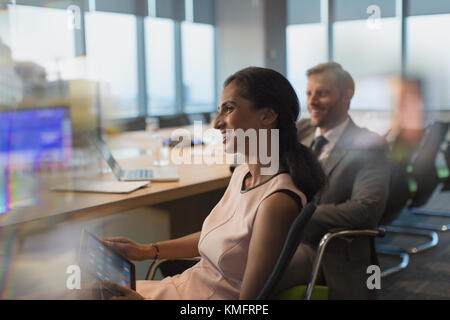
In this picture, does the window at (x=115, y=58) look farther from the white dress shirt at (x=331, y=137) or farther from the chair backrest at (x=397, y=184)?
the white dress shirt at (x=331, y=137)

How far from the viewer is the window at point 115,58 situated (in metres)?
6.57

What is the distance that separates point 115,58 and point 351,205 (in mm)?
5507

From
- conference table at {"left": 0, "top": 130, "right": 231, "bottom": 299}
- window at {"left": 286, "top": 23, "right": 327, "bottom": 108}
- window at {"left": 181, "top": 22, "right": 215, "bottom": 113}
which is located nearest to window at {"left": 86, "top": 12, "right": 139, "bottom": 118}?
window at {"left": 181, "top": 22, "right": 215, "bottom": 113}

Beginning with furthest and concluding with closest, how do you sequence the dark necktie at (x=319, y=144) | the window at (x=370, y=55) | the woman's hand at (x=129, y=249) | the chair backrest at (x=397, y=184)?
the window at (x=370, y=55) < the chair backrest at (x=397, y=184) < the dark necktie at (x=319, y=144) < the woman's hand at (x=129, y=249)

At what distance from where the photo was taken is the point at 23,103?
2.11 meters

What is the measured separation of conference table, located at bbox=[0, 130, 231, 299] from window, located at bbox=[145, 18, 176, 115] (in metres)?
4.93

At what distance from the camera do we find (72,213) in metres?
1.68

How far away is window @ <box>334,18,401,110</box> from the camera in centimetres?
505

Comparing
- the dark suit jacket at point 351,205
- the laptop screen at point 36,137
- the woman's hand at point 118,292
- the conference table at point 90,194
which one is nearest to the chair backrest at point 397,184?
the dark suit jacket at point 351,205

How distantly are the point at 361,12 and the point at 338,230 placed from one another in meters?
5.54

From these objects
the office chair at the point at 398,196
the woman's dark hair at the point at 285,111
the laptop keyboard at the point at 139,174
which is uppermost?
the woman's dark hair at the point at 285,111

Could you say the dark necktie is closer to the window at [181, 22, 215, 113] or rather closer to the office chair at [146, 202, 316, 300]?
the office chair at [146, 202, 316, 300]

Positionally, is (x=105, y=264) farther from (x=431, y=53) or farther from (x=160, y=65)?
(x=160, y=65)

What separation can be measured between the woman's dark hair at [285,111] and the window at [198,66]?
6786 mm
